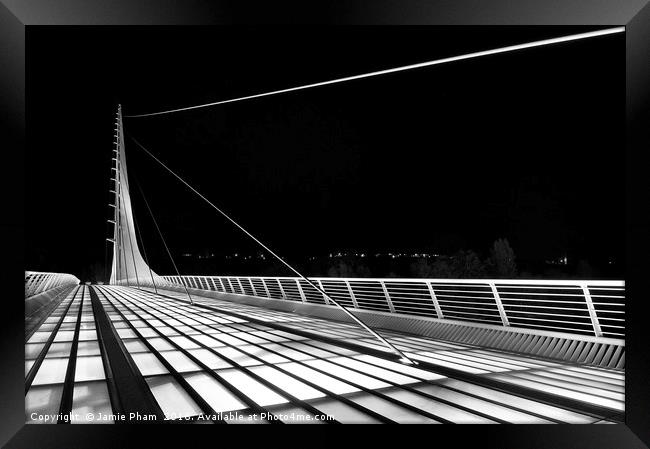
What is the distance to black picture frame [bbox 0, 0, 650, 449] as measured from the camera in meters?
2.57

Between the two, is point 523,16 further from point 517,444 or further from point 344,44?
point 344,44

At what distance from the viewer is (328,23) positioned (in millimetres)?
2924

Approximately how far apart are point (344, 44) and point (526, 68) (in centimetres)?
5335

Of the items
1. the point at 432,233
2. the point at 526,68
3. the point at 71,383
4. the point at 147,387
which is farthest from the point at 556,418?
the point at 432,233

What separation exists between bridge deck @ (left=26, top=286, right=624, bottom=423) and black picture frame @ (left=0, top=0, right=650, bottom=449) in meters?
0.10

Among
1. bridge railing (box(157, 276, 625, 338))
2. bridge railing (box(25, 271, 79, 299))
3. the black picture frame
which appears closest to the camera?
the black picture frame

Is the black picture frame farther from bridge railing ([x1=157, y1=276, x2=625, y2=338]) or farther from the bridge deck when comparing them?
bridge railing ([x1=157, y1=276, x2=625, y2=338])

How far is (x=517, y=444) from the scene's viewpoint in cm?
255

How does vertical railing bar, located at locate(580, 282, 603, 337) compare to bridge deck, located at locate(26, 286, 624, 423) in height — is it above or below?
above

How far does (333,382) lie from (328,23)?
99.3 inches

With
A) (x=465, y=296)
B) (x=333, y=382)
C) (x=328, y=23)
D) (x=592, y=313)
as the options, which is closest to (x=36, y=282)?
(x=333, y=382)

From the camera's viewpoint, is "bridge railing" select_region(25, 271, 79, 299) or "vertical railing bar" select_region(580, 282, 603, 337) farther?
"bridge railing" select_region(25, 271, 79, 299)

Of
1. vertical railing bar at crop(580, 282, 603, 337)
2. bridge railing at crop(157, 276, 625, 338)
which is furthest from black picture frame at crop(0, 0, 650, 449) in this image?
vertical railing bar at crop(580, 282, 603, 337)

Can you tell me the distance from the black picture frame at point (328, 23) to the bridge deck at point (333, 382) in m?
0.10
